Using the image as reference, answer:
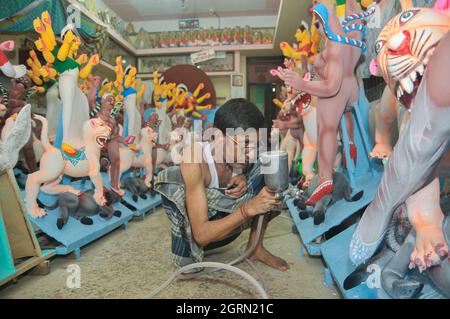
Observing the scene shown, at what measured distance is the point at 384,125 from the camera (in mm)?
1563

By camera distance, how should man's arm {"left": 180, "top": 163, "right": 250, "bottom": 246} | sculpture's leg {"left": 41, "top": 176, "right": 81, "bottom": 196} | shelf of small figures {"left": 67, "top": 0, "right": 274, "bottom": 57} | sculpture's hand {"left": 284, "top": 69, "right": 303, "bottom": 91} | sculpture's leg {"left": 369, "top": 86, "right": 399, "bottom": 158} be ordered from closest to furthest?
man's arm {"left": 180, "top": 163, "right": 250, "bottom": 246}, sculpture's leg {"left": 369, "top": 86, "right": 399, "bottom": 158}, sculpture's hand {"left": 284, "top": 69, "right": 303, "bottom": 91}, sculpture's leg {"left": 41, "top": 176, "right": 81, "bottom": 196}, shelf of small figures {"left": 67, "top": 0, "right": 274, "bottom": 57}

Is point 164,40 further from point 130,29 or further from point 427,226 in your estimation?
point 427,226

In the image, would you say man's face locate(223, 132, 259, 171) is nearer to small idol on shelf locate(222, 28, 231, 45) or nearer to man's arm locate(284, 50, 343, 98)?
man's arm locate(284, 50, 343, 98)

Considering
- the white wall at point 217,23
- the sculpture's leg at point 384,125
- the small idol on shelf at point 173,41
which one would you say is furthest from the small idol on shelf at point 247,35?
the sculpture's leg at point 384,125

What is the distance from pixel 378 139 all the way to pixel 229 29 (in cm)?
431

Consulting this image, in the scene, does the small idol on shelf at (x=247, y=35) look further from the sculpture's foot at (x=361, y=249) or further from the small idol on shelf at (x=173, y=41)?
the sculpture's foot at (x=361, y=249)

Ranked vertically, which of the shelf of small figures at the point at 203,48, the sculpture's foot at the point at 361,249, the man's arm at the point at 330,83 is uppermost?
the shelf of small figures at the point at 203,48

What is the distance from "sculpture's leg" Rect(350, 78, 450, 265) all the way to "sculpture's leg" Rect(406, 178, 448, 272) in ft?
0.09

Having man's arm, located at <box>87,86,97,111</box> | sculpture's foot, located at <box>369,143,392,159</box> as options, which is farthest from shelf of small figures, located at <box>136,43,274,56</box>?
sculpture's foot, located at <box>369,143,392,159</box>

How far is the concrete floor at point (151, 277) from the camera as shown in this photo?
56.2 inches

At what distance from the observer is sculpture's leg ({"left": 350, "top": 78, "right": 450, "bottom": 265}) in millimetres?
853

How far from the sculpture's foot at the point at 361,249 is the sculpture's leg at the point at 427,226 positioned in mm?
142

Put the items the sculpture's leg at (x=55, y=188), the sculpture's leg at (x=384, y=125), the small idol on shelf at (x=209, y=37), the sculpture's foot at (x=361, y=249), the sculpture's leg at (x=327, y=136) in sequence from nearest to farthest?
the sculpture's foot at (x=361, y=249) → the sculpture's leg at (x=384, y=125) → the sculpture's leg at (x=327, y=136) → the sculpture's leg at (x=55, y=188) → the small idol on shelf at (x=209, y=37)
